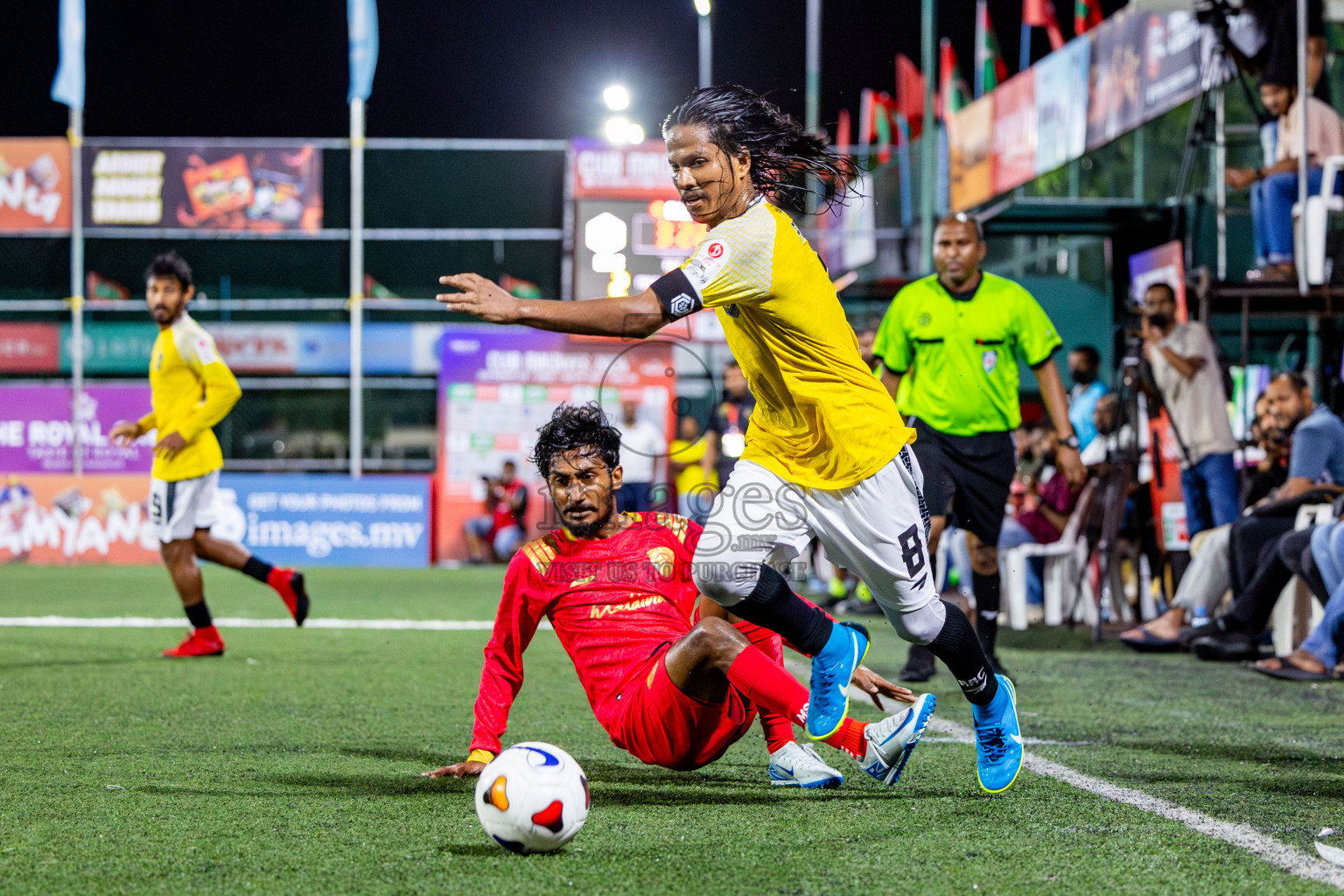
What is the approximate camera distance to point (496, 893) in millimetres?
2539

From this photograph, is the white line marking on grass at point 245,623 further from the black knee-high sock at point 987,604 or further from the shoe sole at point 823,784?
the shoe sole at point 823,784

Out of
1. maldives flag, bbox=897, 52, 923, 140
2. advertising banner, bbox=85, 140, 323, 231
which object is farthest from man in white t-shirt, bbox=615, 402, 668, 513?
maldives flag, bbox=897, 52, 923, 140

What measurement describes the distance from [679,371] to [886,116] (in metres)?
15.2

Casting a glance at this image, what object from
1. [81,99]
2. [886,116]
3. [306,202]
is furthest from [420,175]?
[886,116]

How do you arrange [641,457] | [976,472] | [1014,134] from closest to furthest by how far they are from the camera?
[976,472], [1014,134], [641,457]

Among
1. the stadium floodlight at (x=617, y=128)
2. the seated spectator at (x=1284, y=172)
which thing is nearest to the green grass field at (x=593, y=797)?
the seated spectator at (x=1284, y=172)

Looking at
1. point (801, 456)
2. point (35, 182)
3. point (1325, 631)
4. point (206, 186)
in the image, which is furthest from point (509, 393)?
point (801, 456)

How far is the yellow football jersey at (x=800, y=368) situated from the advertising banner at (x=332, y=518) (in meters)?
15.3

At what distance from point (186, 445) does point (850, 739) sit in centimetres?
509

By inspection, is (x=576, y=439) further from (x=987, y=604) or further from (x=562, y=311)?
(x=987, y=604)

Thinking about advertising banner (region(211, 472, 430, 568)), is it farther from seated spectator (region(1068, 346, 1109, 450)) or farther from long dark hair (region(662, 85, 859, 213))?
long dark hair (region(662, 85, 859, 213))

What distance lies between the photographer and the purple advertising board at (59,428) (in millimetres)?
19609

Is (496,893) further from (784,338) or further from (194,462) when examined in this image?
(194,462)

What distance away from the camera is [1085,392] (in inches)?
417
